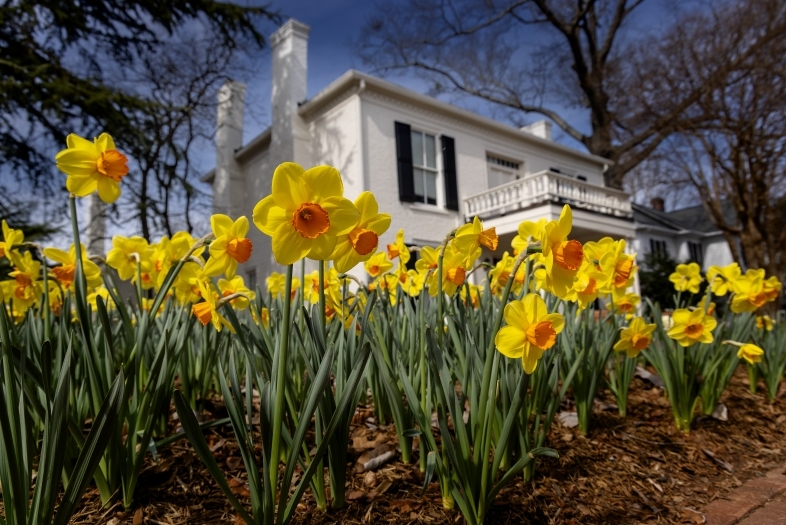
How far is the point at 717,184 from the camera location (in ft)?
31.2

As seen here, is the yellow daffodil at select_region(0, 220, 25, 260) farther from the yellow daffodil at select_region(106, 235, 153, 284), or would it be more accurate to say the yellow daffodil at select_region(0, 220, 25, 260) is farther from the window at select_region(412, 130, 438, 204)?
the window at select_region(412, 130, 438, 204)

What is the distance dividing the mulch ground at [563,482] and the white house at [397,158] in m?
7.47

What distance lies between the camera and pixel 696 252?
21.1 metres

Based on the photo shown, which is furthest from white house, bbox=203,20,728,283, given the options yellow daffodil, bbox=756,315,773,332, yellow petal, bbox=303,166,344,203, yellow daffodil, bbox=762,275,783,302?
yellow petal, bbox=303,166,344,203

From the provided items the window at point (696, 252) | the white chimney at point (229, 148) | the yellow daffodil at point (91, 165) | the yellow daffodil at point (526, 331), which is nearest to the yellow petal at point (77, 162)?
the yellow daffodil at point (91, 165)

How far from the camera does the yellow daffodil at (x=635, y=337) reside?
1904 millimetres

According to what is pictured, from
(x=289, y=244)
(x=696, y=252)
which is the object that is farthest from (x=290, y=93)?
(x=696, y=252)

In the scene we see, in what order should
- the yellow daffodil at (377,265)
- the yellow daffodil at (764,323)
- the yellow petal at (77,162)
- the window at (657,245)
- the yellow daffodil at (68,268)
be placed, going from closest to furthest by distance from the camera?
the yellow petal at (77,162) < the yellow daffodil at (68,268) < the yellow daffodil at (377,265) < the yellow daffodil at (764,323) < the window at (657,245)

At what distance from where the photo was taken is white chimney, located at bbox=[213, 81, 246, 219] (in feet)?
39.3

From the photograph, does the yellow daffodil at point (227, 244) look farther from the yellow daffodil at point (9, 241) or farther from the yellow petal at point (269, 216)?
the yellow daffodil at point (9, 241)

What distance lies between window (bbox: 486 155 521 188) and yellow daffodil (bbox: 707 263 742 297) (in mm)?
9465

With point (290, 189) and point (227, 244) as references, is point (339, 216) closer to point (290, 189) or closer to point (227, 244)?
point (290, 189)

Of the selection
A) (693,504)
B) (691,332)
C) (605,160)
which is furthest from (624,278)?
(605,160)

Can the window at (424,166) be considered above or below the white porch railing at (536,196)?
above
